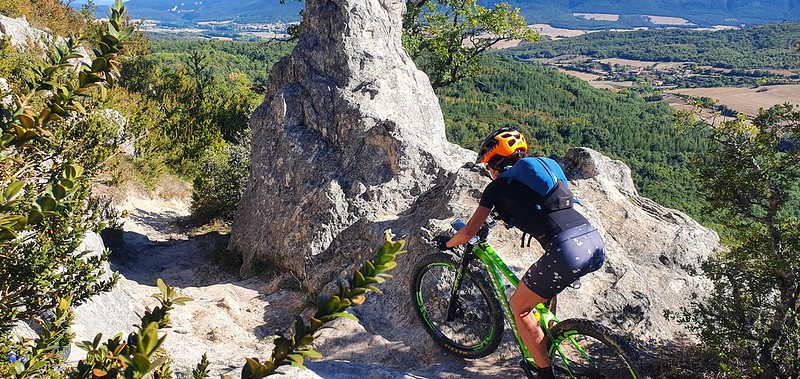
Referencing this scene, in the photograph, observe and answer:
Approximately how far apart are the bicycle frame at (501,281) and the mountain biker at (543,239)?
0.12 meters

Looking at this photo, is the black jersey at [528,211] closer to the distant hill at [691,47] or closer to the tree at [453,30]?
the tree at [453,30]

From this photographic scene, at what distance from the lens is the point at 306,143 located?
10.3 meters

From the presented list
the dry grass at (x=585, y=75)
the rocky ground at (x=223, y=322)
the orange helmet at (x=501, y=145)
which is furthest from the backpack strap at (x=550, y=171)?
the dry grass at (x=585, y=75)

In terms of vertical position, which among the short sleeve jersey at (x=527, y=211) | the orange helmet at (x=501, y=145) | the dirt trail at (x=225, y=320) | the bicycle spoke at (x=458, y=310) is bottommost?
the dirt trail at (x=225, y=320)

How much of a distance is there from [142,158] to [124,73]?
7509 mm

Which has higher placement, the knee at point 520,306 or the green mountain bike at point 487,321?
the knee at point 520,306

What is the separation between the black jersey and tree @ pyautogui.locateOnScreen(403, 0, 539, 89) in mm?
16817

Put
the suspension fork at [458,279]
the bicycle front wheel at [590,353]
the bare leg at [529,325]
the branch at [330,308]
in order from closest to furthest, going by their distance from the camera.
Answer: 1. the branch at [330,308]
2. the bicycle front wheel at [590,353]
3. the bare leg at [529,325]
4. the suspension fork at [458,279]

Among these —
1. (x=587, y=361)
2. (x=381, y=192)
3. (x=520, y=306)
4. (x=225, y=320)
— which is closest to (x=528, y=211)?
(x=520, y=306)

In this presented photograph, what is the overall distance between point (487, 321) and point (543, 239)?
1.86 meters

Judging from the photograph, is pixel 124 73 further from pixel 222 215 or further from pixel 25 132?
pixel 25 132

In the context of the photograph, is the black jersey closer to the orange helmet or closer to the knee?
the orange helmet

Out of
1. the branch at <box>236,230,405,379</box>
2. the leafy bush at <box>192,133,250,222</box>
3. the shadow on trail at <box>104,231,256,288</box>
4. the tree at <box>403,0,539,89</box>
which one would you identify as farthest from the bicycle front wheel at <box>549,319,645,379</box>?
the tree at <box>403,0,539,89</box>

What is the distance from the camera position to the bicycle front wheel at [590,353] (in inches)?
163
